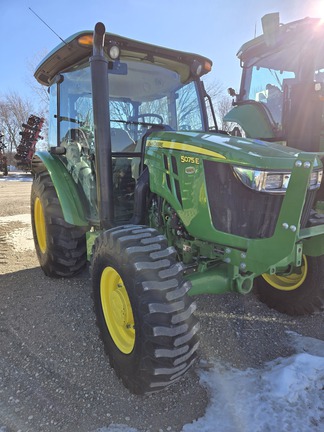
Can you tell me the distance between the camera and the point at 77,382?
2.34 metres

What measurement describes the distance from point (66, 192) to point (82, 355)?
1546mm

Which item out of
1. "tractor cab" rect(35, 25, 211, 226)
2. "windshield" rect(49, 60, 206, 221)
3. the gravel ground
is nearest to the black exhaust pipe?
"tractor cab" rect(35, 25, 211, 226)

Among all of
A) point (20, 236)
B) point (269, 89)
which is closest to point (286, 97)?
point (269, 89)

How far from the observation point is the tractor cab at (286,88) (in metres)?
4.38

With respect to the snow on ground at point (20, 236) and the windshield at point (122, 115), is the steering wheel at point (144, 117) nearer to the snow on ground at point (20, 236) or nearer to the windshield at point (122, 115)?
the windshield at point (122, 115)

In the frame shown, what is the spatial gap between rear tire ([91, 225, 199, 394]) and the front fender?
3.51 ft

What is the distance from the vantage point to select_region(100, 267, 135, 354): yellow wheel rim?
238 cm

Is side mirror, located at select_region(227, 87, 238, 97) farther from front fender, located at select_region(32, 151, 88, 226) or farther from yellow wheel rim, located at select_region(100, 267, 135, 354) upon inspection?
yellow wheel rim, located at select_region(100, 267, 135, 354)

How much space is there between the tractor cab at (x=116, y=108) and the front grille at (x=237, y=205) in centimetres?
89

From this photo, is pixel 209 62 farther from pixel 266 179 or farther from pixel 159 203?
pixel 266 179

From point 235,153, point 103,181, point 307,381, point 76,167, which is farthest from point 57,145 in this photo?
point 307,381

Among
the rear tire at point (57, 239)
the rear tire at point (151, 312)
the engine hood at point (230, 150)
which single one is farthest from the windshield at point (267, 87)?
the rear tire at point (151, 312)

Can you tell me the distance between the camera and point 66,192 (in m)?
3.45

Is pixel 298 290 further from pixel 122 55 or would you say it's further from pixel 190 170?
pixel 122 55
